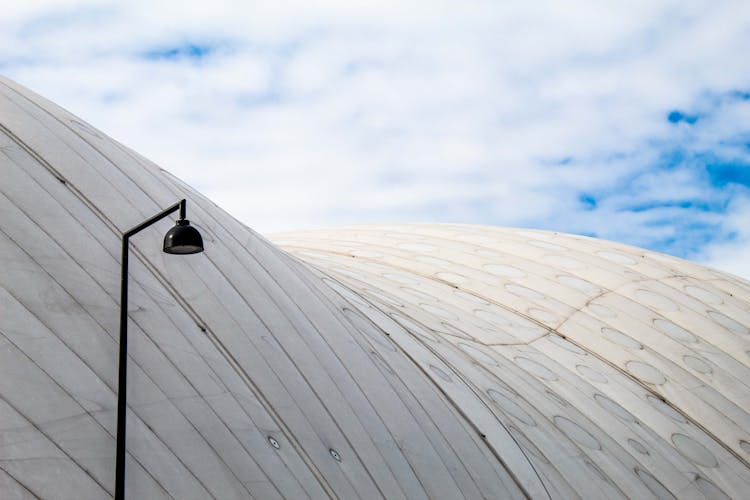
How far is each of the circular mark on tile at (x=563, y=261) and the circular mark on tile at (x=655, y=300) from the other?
228 centimetres

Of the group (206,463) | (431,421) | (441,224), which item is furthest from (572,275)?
(206,463)

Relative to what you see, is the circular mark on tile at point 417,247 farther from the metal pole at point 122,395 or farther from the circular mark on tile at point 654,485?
the metal pole at point 122,395

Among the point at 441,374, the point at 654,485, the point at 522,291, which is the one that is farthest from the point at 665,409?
the point at 441,374

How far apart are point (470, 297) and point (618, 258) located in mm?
7461

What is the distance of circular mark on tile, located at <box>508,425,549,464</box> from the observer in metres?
14.6

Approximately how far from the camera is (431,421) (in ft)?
42.2

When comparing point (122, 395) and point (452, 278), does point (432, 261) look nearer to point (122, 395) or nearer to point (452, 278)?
point (452, 278)

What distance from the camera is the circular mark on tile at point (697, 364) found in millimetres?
23219

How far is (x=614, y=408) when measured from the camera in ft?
64.3

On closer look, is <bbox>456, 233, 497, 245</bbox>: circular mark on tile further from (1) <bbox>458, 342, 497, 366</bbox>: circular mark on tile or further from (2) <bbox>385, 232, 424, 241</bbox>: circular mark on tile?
(1) <bbox>458, 342, 497, 366</bbox>: circular mark on tile

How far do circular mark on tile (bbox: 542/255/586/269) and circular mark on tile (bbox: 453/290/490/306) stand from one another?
4.27 meters

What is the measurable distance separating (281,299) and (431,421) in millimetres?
3038

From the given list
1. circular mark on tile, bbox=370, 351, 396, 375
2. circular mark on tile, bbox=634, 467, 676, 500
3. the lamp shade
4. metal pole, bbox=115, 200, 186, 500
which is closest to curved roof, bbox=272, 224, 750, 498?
circular mark on tile, bbox=634, 467, 676, 500

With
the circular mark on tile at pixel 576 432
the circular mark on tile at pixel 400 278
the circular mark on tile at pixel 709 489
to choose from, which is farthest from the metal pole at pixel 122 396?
the circular mark on tile at pixel 400 278
